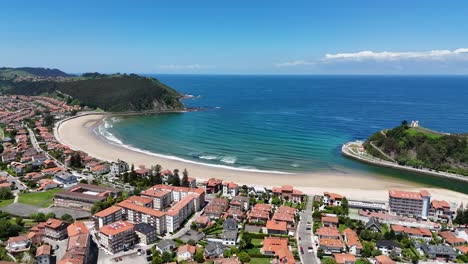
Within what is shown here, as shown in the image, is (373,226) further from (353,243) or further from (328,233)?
(328,233)

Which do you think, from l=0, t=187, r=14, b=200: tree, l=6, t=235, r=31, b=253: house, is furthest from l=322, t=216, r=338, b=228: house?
l=0, t=187, r=14, b=200: tree

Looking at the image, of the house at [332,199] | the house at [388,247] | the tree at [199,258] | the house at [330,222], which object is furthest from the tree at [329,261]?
the house at [332,199]

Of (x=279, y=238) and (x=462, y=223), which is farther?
(x=462, y=223)

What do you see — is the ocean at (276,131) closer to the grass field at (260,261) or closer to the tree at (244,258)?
the grass field at (260,261)

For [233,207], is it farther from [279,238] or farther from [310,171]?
[310,171]

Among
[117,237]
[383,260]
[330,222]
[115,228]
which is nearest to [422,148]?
[330,222]

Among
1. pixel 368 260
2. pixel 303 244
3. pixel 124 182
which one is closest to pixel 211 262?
pixel 303 244
